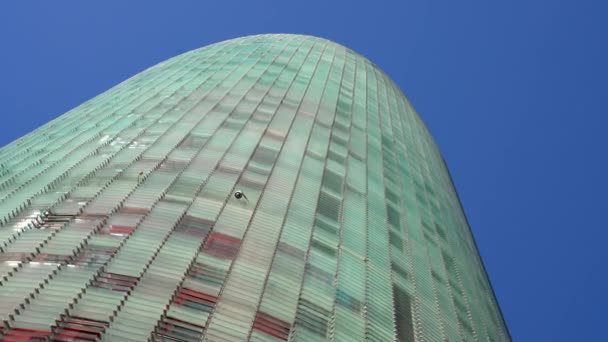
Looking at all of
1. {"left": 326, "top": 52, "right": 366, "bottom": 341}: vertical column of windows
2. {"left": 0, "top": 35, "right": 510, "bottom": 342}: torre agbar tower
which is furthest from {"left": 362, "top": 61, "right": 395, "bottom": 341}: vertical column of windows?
{"left": 326, "top": 52, "right": 366, "bottom": 341}: vertical column of windows

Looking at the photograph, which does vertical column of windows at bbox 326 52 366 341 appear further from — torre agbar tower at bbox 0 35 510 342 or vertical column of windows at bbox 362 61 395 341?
vertical column of windows at bbox 362 61 395 341

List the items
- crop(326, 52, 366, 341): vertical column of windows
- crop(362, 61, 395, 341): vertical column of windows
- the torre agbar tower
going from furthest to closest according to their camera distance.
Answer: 1. crop(362, 61, 395, 341): vertical column of windows
2. crop(326, 52, 366, 341): vertical column of windows
3. the torre agbar tower

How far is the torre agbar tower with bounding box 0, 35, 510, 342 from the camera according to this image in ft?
82.5

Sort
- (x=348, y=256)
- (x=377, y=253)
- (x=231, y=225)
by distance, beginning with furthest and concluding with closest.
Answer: (x=377, y=253), (x=348, y=256), (x=231, y=225)

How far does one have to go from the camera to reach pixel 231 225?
107ft

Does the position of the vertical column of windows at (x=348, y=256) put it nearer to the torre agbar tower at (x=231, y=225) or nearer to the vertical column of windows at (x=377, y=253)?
the torre agbar tower at (x=231, y=225)

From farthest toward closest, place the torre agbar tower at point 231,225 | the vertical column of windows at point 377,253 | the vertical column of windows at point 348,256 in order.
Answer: the vertical column of windows at point 377,253
the vertical column of windows at point 348,256
the torre agbar tower at point 231,225

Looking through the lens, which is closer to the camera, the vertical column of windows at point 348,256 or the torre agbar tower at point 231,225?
the torre agbar tower at point 231,225

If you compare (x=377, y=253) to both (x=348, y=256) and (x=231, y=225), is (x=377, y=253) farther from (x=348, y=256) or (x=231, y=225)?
(x=231, y=225)

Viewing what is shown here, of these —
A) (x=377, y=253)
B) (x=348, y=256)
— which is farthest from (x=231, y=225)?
(x=377, y=253)

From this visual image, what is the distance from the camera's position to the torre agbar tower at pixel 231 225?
2514 centimetres

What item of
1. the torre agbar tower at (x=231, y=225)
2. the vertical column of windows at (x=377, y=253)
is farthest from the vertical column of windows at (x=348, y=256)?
the vertical column of windows at (x=377, y=253)

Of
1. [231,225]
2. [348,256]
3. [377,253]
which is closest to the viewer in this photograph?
[231,225]

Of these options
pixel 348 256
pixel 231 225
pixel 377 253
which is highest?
pixel 231 225
